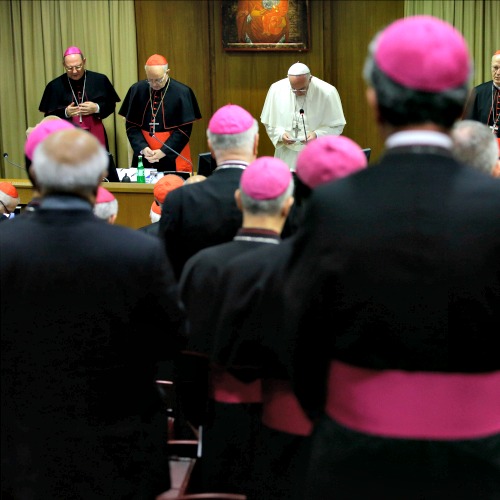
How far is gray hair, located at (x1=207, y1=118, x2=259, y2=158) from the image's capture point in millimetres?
3879

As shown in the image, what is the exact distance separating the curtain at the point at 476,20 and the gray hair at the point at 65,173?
325 inches

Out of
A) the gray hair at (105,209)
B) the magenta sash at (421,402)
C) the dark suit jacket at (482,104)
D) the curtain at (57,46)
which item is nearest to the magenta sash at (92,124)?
the curtain at (57,46)

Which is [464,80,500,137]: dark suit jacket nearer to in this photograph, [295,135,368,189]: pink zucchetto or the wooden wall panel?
the wooden wall panel

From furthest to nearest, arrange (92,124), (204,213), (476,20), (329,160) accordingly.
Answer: (476,20) → (92,124) → (204,213) → (329,160)

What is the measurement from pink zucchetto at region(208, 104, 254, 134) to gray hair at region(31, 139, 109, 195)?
1447 mm

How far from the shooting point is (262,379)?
319 centimetres

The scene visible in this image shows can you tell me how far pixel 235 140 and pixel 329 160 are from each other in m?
1.17

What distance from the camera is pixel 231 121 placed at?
387 centimetres

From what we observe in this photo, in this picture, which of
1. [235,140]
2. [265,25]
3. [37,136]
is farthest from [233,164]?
[265,25]

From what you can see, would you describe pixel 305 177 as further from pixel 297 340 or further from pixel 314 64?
pixel 314 64

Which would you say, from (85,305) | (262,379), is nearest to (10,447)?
(85,305)

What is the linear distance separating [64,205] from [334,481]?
40.4 inches

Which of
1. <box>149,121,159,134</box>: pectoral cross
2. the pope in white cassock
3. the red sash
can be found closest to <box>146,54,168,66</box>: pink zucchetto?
<box>149,121,159,134</box>: pectoral cross

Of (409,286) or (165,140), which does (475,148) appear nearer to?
(409,286)
